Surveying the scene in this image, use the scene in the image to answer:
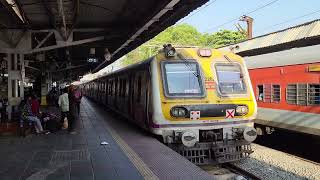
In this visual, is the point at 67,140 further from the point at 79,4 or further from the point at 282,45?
the point at 282,45

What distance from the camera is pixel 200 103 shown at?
8.96 meters

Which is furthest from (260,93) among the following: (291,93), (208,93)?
(208,93)

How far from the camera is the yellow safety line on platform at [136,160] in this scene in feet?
20.3

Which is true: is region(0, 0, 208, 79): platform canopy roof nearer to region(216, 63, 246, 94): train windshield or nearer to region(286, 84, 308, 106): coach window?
region(216, 63, 246, 94): train windshield

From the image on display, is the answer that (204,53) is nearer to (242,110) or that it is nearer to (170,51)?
(170,51)

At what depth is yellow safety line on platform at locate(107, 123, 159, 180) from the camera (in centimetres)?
618

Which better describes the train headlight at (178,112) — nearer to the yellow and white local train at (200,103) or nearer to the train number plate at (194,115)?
the yellow and white local train at (200,103)

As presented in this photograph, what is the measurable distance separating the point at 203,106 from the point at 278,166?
116 inches

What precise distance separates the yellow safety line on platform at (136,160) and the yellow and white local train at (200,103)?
0.74 m

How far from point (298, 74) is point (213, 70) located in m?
3.77

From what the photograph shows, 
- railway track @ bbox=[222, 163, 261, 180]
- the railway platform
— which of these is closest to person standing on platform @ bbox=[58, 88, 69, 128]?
the railway platform

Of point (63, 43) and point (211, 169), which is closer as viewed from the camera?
point (211, 169)

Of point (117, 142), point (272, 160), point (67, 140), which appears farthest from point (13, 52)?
point (272, 160)

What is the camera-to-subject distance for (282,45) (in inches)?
559
